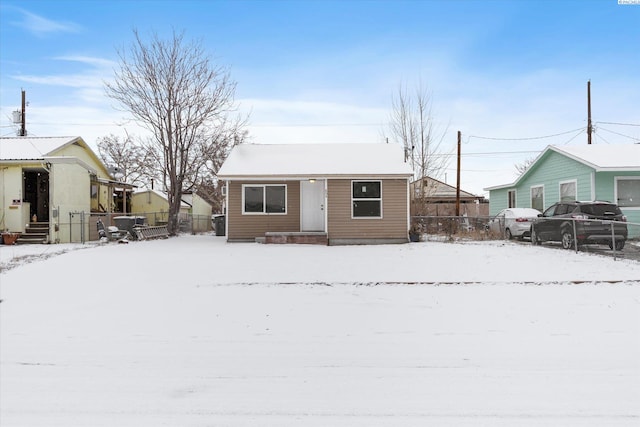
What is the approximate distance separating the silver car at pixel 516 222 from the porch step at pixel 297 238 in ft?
25.8

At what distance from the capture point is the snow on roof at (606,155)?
52.2 ft

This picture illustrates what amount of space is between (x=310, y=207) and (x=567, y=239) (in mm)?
9153

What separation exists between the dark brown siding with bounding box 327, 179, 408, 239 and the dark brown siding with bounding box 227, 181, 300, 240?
1.57 m

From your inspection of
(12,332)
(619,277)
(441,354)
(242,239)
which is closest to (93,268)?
(12,332)

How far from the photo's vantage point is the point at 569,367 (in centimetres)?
427

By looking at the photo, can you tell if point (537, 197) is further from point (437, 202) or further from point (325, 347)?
point (325, 347)

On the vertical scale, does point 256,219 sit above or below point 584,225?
above

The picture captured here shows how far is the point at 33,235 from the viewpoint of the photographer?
16969 mm

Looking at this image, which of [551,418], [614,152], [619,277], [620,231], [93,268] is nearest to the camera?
[551,418]

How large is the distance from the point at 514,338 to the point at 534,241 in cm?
1084

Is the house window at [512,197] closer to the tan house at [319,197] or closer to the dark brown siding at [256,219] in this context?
the tan house at [319,197]

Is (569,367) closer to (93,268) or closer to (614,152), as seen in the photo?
(93,268)

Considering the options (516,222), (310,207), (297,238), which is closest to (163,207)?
(310,207)

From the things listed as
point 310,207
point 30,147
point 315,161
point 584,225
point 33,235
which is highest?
point 30,147
